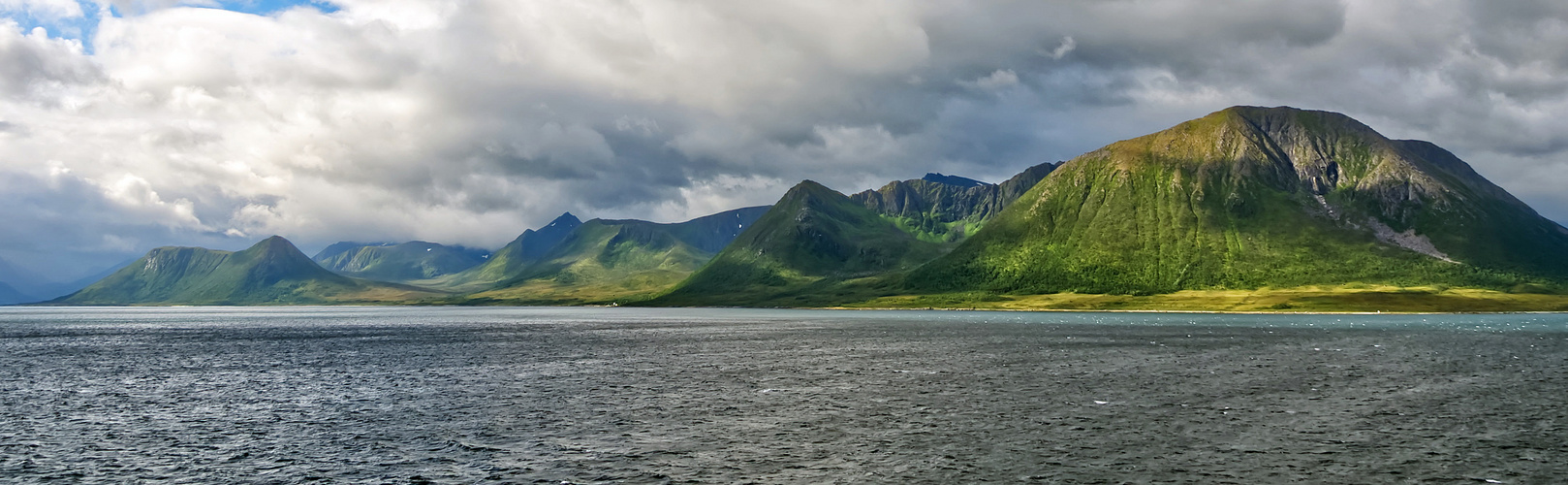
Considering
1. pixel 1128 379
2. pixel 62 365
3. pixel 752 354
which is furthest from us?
pixel 752 354

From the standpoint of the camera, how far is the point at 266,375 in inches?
3253

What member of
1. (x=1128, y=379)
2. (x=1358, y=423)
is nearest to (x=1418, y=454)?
(x=1358, y=423)

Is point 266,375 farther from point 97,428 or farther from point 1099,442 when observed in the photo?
point 1099,442

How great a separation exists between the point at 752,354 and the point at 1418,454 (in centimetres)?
7905

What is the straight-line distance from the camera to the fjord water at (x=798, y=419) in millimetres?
36812

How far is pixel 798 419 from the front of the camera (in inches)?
2031

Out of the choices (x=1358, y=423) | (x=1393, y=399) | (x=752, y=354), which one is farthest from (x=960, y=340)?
(x=1358, y=423)

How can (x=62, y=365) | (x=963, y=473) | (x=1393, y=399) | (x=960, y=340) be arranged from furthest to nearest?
(x=960, y=340) < (x=62, y=365) < (x=1393, y=399) < (x=963, y=473)

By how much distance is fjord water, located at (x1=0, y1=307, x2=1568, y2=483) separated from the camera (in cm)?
3681

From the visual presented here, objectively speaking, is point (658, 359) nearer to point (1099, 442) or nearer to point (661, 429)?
point (661, 429)

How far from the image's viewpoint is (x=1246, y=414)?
5159 centimetres

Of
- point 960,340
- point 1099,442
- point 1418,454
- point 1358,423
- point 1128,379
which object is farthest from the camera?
point 960,340

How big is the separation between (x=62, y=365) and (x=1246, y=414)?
401 ft

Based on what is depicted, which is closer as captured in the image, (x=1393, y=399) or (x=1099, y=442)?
(x=1099, y=442)
